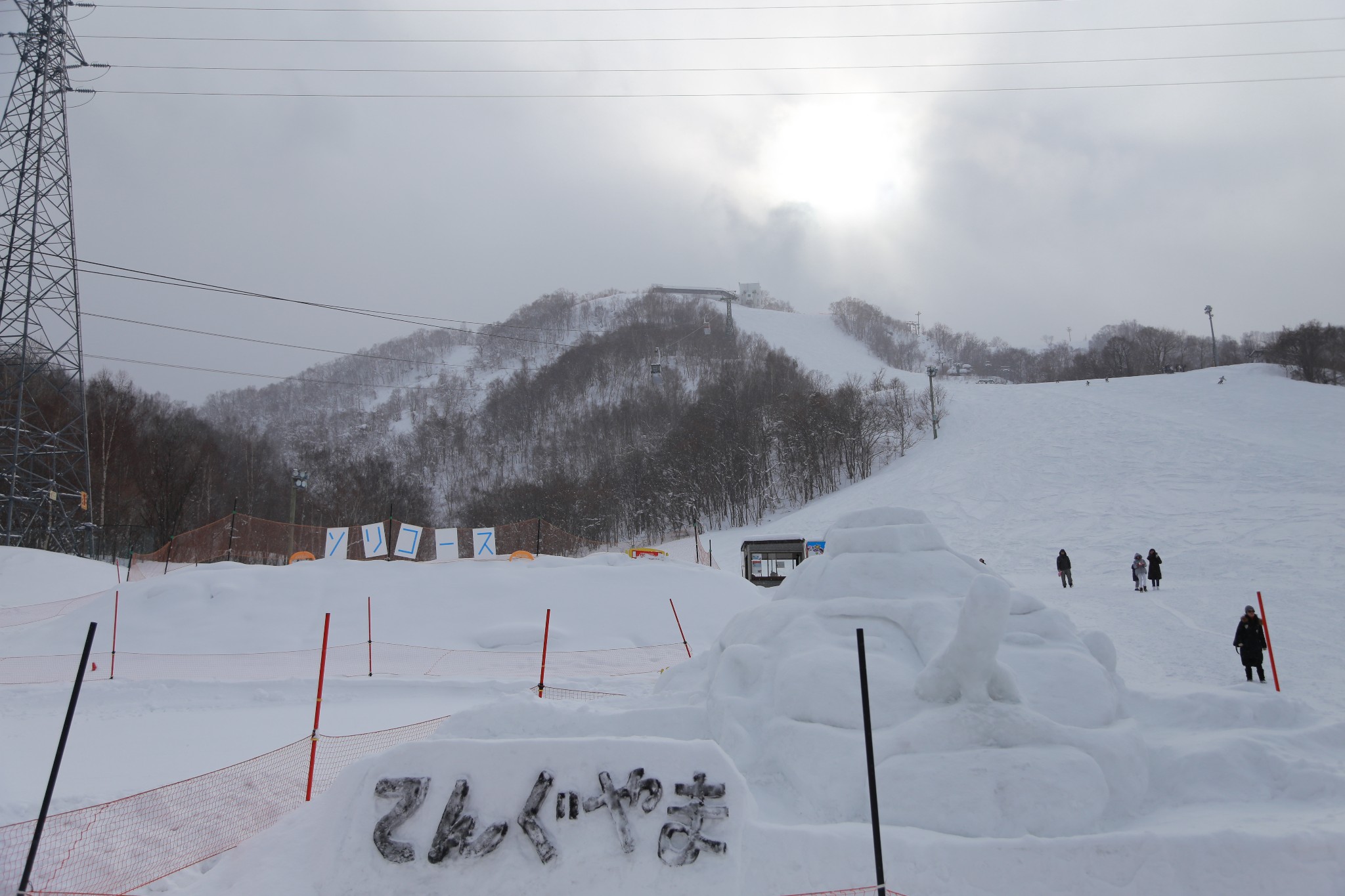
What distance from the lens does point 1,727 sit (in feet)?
35.4

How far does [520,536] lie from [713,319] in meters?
79.5

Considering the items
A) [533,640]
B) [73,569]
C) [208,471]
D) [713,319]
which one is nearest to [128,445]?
[208,471]

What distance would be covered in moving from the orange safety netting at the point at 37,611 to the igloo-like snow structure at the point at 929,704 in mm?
19273

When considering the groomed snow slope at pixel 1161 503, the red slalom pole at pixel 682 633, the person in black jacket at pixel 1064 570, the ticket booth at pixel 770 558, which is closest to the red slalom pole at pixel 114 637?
the red slalom pole at pixel 682 633

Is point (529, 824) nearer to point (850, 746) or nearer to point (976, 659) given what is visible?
point (850, 746)

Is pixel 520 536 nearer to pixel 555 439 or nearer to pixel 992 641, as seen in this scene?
pixel 992 641

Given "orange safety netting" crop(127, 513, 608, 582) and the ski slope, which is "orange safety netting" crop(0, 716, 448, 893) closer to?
"orange safety netting" crop(127, 513, 608, 582)

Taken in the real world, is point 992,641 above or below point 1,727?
above

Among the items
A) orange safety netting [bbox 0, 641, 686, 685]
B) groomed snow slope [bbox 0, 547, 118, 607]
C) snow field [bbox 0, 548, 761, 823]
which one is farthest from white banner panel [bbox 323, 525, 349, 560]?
groomed snow slope [bbox 0, 547, 118, 607]

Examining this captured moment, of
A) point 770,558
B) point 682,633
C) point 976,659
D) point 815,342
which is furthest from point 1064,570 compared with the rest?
point 815,342

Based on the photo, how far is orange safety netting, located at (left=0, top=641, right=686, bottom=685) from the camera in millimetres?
14867

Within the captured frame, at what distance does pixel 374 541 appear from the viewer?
24.0m

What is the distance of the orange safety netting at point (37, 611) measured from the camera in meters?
19.5

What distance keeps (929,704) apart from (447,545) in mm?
19708
